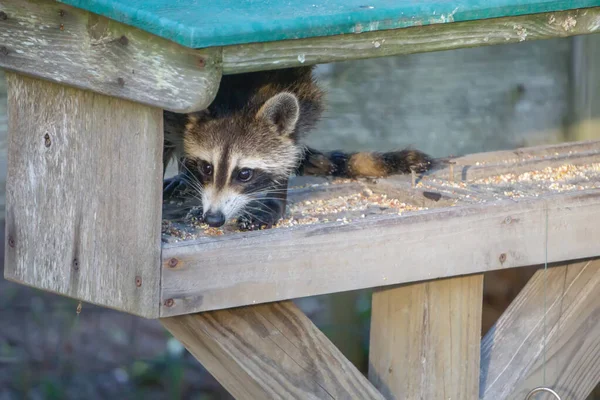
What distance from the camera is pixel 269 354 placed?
10.3 feet

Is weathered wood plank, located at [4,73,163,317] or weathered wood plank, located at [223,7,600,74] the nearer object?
weathered wood plank, located at [223,7,600,74]

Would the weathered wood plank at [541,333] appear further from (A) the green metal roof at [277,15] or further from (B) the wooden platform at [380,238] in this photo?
(A) the green metal roof at [277,15]

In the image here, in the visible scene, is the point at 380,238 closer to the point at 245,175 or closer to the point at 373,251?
the point at 373,251

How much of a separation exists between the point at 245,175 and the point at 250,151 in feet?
0.30

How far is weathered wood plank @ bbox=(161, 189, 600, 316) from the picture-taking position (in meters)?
2.82

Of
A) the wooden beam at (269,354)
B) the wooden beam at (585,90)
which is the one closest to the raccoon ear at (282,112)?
the wooden beam at (269,354)

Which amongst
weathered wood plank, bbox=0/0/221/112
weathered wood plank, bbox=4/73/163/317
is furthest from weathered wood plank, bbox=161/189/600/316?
weathered wood plank, bbox=0/0/221/112

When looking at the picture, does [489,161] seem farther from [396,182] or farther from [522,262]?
[522,262]

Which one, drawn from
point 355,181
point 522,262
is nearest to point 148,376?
point 355,181

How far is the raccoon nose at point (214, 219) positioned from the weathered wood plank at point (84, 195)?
1.38ft

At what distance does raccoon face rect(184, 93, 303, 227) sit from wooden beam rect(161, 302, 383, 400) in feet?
2.05

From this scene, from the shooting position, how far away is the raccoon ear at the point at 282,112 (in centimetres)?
377

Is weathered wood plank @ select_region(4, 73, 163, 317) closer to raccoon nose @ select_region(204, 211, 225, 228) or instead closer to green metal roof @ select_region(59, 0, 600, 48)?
green metal roof @ select_region(59, 0, 600, 48)

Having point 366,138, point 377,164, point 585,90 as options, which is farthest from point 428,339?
point 585,90
